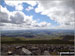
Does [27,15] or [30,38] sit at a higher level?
[27,15]

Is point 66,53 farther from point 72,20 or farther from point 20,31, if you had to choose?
point 20,31

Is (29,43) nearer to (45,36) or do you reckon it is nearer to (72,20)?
(45,36)

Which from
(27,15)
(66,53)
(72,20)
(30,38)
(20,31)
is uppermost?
(27,15)

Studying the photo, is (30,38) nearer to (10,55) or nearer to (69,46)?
(10,55)

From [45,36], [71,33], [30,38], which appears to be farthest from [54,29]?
[30,38]

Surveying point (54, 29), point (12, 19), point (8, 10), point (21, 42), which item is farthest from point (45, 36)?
point (8, 10)

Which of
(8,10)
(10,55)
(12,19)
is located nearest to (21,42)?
(10,55)

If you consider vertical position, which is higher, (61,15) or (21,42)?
(61,15)

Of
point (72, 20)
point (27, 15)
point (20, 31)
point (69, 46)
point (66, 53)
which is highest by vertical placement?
point (27, 15)
